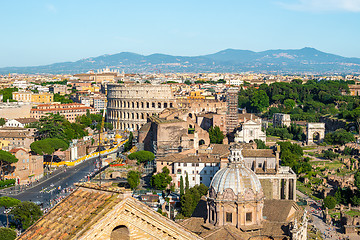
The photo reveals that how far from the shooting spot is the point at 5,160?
4419cm

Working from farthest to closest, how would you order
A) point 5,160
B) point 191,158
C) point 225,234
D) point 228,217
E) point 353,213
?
point 5,160 → point 191,158 → point 353,213 → point 228,217 → point 225,234

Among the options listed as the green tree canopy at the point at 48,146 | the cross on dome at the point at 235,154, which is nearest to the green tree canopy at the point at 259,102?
the green tree canopy at the point at 48,146

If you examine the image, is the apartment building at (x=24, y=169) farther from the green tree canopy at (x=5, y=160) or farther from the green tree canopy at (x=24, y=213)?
the green tree canopy at (x=24, y=213)

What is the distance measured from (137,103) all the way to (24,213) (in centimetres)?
5859

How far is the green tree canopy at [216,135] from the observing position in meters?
55.7

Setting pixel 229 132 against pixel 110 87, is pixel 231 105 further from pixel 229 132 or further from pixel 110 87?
pixel 110 87

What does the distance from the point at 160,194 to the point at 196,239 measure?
93.6 ft

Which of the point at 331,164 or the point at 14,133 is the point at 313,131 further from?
the point at 14,133

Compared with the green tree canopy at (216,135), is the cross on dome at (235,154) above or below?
above

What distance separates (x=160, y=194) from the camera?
119 feet

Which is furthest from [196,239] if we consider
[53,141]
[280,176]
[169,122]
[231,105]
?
[231,105]

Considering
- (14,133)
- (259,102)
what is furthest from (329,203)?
(259,102)

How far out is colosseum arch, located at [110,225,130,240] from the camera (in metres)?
7.79

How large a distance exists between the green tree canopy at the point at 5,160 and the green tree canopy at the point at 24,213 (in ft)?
48.8
